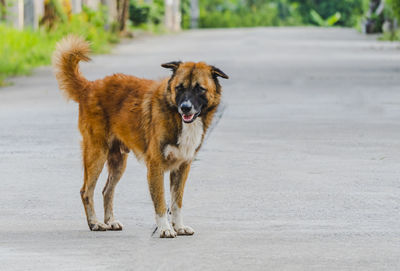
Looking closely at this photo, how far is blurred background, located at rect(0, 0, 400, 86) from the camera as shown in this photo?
2573 cm

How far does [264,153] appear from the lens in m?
11.4

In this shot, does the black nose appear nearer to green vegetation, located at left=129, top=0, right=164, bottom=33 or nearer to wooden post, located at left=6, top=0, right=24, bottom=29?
wooden post, located at left=6, top=0, right=24, bottom=29

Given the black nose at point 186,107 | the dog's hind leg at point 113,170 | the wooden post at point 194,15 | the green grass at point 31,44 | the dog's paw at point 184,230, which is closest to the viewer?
the black nose at point 186,107

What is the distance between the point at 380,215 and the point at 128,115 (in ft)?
6.88

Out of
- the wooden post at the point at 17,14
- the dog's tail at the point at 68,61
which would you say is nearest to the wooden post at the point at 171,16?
the wooden post at the point at 17,14

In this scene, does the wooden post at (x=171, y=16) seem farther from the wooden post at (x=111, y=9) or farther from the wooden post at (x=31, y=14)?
the wooden post at (x=31, y=14)

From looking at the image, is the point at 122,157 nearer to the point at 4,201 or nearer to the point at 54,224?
the point at 54,224

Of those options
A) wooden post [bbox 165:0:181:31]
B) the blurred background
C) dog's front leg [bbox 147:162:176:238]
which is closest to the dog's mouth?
dog's front leg [bbox 147:162:176:238]

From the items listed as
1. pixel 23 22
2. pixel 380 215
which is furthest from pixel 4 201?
pixel 23 22

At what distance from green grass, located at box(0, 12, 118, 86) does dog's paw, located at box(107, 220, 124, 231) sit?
10.9 metres

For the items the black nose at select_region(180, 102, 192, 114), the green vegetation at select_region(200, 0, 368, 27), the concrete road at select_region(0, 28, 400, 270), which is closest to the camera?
the concrete road at select_region(0, 28, 400, 270)

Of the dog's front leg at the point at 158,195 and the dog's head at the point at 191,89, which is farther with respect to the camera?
the dog's front leg at the point at 158,195

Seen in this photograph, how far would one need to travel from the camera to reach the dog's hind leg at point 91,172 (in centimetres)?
752

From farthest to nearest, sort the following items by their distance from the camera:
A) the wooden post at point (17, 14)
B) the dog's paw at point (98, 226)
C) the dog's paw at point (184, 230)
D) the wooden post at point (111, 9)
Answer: the wooden post at point (111, 9) → the wooden post at point (17, 14) → the dog's paw at point (98, 226) → the dog's paw at point (184, 230)
